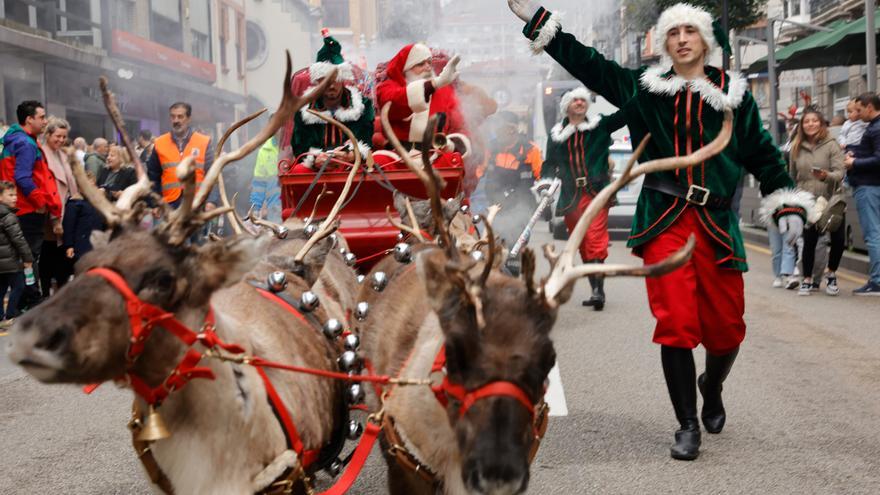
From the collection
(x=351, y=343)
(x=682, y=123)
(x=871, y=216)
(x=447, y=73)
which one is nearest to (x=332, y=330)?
(x=351, y=343)

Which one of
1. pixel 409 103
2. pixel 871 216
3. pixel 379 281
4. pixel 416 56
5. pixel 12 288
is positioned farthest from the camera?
pixel 871 216

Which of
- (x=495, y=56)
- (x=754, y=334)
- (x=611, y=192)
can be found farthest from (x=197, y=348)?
(x=495, y=56)

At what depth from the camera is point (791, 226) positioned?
5.70m

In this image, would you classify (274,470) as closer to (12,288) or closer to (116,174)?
(12,288)

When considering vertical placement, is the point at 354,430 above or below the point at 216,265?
below

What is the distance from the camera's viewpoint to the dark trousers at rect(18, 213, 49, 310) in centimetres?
1059

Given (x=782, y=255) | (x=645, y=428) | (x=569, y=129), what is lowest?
(x=645, y=428)

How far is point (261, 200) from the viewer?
1294 centimetres

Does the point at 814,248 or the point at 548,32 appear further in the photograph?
the point at 814,248

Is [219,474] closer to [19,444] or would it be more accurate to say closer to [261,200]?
[19,444]

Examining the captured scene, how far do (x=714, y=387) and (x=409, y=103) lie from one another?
8.56 feet

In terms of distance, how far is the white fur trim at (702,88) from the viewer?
5.57m

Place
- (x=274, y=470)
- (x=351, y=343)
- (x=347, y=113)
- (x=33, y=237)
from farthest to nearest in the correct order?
(x=33, y=237)
(x=347, y=113)
(x=351, y=343)
(x=274, y=470)

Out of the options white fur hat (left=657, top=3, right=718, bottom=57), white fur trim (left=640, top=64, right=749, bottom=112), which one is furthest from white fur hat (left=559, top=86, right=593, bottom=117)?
white fur trim (left=640, top=64, right=749, bottom=112)
